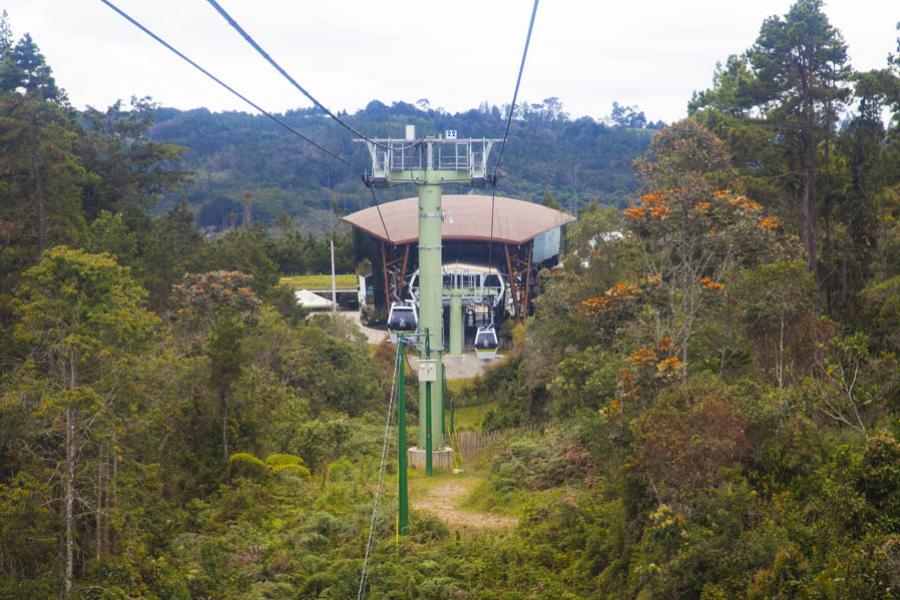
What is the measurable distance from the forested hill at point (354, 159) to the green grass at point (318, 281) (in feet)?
127

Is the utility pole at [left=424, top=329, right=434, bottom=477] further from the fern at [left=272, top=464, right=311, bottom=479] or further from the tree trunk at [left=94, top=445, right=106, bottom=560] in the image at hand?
the tree trunk at [left=94, top=445, right=106, bottom=560]

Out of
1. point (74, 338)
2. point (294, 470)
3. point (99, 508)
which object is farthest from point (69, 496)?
point (294, 470)

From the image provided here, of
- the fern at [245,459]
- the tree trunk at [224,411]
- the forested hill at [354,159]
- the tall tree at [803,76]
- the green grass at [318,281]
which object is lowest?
the fern at [245,459]

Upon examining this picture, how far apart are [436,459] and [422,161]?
303 inches

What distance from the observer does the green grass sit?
265 feet

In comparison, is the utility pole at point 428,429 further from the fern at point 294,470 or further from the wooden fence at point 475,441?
the wooden fence at point 475,441

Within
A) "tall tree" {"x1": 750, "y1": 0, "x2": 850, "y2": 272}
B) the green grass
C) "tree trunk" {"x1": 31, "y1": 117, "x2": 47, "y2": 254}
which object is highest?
"tall tree" {"x1": 750, "y1": 0, "x2": 850, "y2": 272}

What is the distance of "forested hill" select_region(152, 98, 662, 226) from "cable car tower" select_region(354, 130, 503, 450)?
9889cm

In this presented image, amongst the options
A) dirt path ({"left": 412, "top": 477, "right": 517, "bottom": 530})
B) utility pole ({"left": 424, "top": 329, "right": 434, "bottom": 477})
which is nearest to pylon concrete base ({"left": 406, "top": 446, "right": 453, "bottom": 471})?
utility pole ({"left": 424, "top": 329, "right": 434, "bottom": 477})

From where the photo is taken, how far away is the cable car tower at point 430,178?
25.0 meters

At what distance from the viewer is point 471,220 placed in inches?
2618

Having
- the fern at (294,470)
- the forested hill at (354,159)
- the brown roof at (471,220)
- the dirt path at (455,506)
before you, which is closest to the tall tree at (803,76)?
the dirt path at (455,506)

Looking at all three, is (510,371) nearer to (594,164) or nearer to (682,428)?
(682,428)

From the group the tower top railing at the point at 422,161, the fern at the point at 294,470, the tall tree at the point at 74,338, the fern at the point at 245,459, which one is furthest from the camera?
the tower top railing at the point at 422,161
